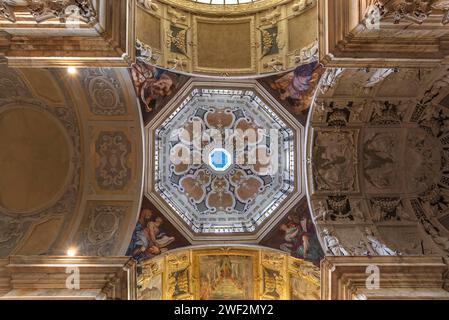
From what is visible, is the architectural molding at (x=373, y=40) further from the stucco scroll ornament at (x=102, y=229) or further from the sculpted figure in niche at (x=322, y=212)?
the stucco scroll ornament at (x=102, y=229)

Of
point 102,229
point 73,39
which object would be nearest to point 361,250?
point 102,229

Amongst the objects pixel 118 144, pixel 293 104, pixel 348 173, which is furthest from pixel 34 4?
pixel 348 173

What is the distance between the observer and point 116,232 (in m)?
10.9

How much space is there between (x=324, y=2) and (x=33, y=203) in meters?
9.39

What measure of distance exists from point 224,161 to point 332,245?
4.43 m

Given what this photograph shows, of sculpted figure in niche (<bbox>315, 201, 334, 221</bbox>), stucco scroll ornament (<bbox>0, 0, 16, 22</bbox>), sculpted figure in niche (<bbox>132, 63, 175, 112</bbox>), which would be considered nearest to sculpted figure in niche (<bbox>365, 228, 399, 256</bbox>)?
sculpted figure in niche (<bbox>315, 201, 334, 221</bbox>)

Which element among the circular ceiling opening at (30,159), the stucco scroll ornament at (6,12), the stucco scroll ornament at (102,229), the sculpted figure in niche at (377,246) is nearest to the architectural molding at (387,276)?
the sculpted figure in niche at (377,246)

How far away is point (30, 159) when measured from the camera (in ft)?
35.5

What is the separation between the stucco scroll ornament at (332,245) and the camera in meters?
9.91

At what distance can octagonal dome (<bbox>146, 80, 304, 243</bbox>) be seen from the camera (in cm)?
1156

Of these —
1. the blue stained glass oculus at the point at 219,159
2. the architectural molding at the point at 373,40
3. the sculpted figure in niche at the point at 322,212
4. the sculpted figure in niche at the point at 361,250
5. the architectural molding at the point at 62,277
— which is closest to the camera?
the architectural molding at the point at 373,40

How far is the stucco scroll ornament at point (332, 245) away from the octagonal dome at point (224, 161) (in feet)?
4.80

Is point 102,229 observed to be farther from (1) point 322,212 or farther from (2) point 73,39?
(1) point 322,212

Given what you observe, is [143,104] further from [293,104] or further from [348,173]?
[348,173]
